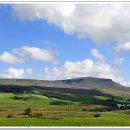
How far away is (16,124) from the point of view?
5025 centimetres

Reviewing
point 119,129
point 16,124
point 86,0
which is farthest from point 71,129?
point 16,124

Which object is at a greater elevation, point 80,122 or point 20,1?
point 20,1

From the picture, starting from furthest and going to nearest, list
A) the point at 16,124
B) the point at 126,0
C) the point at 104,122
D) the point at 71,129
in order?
1. the point at 104,122
2. the point at 16,124
3. the point at 126,0
4. the point at 71,129

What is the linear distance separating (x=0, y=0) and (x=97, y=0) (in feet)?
30.0

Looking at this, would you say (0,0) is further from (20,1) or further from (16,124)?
(16,124)

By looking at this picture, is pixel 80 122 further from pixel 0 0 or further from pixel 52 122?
pixel 0 0

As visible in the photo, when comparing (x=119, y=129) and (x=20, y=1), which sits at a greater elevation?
(x=20, y=1)

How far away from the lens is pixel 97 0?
112ft

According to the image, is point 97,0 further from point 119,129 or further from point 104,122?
point 104,122

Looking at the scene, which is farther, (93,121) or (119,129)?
(93,121)

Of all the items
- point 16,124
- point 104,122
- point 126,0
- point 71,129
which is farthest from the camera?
point 104,122

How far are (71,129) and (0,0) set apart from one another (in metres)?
13.8

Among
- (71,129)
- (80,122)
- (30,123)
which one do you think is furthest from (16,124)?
(71,129)

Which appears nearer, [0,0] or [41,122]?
[0,0]
